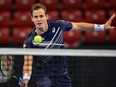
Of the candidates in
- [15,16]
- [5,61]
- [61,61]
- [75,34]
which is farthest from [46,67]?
[15,16]

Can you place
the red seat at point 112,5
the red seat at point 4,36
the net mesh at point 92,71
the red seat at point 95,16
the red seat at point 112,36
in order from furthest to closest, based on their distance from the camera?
1. the red seat at point 112,5
2. the red seat at point 95,16
3. the red seat at point 112,36
4. the red seat at point 4,36
5. the net mesh at point 92,71

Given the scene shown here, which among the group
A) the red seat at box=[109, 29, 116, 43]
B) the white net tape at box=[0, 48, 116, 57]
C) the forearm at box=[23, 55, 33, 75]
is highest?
the white net tape at box=[0, 48, 116, 57]

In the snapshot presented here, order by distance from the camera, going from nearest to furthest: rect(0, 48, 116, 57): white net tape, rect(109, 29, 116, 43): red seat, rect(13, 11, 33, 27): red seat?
rect(0, 48, 116, 57): white net tape, rect(109, 29, 116, 43): red seat, rect(13, 11, 33, 27): red seat

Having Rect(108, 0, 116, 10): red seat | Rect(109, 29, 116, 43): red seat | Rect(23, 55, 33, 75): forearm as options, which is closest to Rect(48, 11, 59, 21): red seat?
Rect(109, 29, 116, 43): red seat

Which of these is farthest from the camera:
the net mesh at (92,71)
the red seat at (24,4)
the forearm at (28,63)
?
the red seat at (24,4)

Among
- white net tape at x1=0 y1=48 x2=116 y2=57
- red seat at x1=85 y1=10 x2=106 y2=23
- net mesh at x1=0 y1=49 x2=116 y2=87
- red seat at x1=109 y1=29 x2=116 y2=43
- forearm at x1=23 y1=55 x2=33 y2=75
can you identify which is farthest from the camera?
red seat at x1=85 y1=10 x2=106 y2=23

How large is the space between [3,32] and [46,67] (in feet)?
15.8

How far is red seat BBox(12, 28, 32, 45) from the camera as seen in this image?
1029 cm

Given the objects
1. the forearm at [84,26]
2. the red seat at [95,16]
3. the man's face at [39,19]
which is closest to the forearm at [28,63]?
the man's face at [39,19]

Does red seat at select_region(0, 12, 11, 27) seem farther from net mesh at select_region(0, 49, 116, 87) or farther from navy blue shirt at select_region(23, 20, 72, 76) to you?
navy blue shirt at select_region(23, 20, 72, 76)

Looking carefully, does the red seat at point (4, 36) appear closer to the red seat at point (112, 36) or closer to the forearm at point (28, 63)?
the red seat at point (112, 36)

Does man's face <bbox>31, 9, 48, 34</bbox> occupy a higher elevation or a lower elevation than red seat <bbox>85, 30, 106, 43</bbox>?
higher

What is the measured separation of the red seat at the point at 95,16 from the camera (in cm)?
1091

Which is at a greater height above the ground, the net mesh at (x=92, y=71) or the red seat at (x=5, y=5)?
the red seat at (x=5, y=5)
